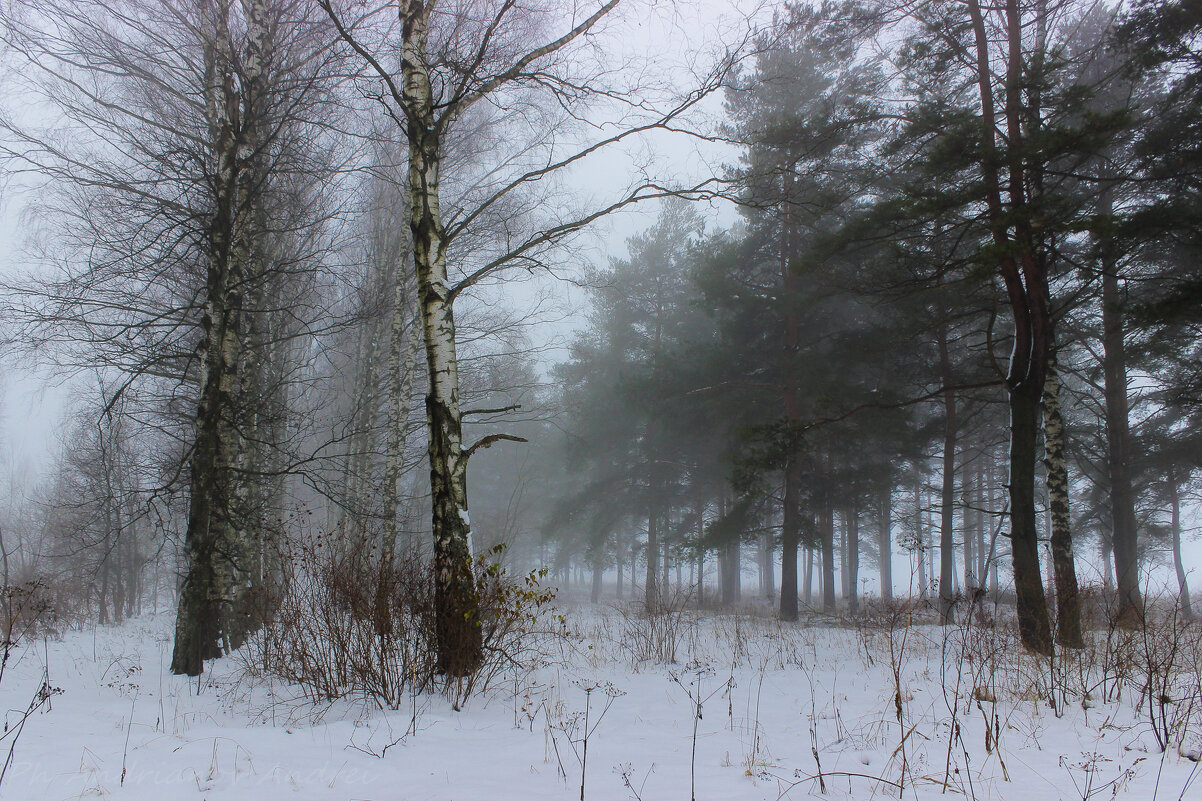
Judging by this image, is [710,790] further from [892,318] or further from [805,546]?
[892,318]

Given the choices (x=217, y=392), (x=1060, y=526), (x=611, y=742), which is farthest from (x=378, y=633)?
(x=1060, y=526)

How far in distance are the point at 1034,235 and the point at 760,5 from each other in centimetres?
391

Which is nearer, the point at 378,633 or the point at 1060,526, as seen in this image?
the point at 378,633

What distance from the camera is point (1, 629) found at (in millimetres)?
9172

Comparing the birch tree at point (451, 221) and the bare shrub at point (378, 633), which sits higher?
the birch tree at point (451, 221)

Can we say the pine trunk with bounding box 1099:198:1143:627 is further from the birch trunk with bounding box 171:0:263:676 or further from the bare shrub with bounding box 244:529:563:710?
the birch trunk with bounding box 171:0:263:676

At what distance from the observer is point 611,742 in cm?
372

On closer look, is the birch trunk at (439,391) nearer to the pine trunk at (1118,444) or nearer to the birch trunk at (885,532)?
the pine trunk at (1118,444)

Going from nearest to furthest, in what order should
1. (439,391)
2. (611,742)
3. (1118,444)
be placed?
(611,742) → (439,391) → (1118,444)

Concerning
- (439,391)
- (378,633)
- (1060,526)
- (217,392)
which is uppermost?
(217,392)

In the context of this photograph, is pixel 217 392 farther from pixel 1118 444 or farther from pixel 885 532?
pixel 885 532

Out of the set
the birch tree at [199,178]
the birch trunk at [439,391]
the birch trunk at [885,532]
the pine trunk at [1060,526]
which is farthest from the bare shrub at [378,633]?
the birch trunk at [885,532]

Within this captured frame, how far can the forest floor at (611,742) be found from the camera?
2855mm

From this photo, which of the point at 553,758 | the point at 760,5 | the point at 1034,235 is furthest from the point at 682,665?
the point at 760,5
